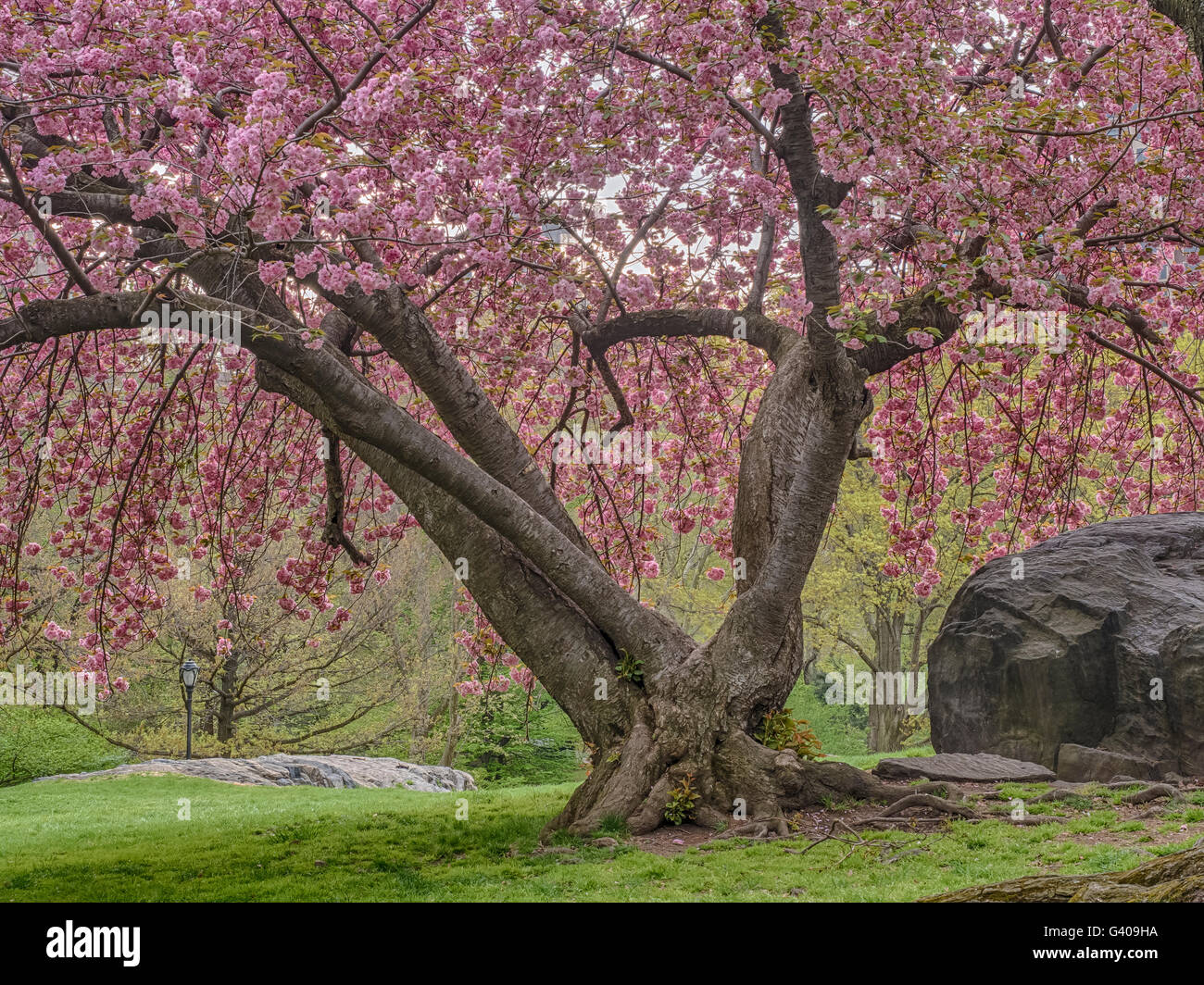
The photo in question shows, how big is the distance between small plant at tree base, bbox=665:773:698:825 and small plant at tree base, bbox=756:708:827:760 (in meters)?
0.76

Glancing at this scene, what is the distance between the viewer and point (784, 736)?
711 cm

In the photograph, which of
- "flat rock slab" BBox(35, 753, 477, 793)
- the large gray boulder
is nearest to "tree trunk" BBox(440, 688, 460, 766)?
"flat rock slab" BBox(35, 753, 477, 793)

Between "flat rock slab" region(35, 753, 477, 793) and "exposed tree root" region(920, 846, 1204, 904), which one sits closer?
"exposed tree root" region(920, 846, 1204, 904)

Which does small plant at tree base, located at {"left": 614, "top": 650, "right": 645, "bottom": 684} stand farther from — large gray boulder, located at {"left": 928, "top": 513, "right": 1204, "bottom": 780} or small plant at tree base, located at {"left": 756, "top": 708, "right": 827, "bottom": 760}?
large gray boulder, located at {"left": 928, "top": 513, "right": 1204, "bottom": 780}

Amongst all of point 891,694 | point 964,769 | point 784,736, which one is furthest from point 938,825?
point 891,694

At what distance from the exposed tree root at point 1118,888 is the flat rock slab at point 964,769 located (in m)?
4.58

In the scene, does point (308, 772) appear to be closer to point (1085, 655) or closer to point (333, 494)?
point (333, 494)

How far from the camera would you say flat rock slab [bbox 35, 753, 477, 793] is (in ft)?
48.6

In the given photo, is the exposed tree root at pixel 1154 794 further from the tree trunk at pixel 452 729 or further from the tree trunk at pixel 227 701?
the tree trunk at pixel 227 701

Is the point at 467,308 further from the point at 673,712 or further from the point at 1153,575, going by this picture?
the point at 1153,575

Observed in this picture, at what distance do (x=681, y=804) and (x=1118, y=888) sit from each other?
3.77 m

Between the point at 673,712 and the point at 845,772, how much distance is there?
1.41 meters

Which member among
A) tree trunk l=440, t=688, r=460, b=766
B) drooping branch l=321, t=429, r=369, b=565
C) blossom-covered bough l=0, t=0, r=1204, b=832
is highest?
blossom-covered bough l=0, t=0, r=1204, b=832

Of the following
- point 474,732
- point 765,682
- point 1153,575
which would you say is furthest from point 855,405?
point 474,732
